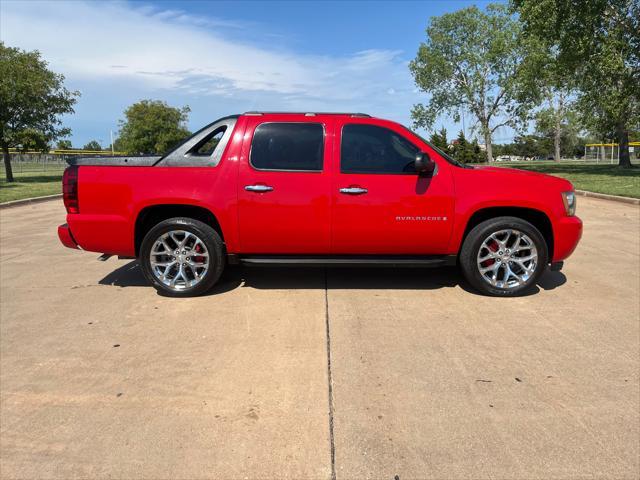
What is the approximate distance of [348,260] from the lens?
4.86 meters

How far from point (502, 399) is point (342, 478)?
1.24 metres

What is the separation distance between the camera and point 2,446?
256cm

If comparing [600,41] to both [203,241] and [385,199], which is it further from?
[203,241]

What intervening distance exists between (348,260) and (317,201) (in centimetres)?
68

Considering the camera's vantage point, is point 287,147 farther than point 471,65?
No

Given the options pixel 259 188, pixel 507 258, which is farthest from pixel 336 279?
pixel 507 258

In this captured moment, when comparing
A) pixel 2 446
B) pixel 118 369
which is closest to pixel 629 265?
pixel 118 369

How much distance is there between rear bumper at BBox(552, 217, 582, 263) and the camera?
4.85 meters

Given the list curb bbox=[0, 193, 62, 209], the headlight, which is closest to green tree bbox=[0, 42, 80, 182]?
curb bbox=[0, 193, 62, 209]

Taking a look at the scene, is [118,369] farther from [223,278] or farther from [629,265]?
[629,265]

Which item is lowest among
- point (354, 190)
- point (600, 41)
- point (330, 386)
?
point (330, 386)

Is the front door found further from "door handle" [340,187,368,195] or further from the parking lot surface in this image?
the parking lot surface

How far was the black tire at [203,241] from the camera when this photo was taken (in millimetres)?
4840

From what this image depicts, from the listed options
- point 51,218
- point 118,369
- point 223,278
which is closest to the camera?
point 118,369
